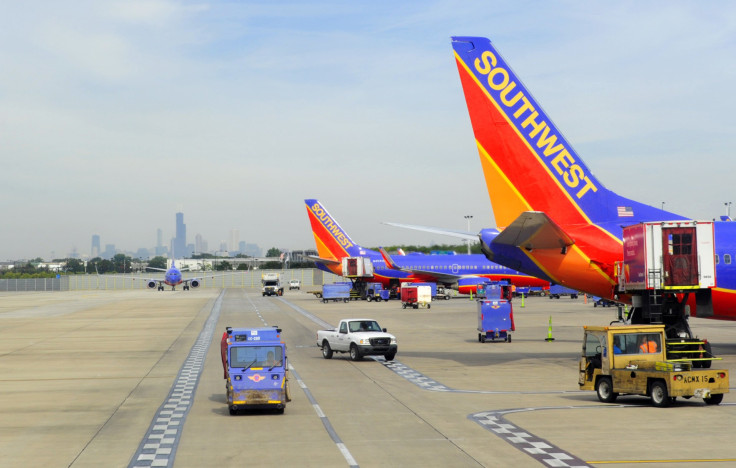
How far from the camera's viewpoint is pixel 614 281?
119 feet

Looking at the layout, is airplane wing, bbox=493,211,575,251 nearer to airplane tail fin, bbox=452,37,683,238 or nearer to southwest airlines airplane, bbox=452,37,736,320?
southwest airlines airplane, bbox=452,37,736,320

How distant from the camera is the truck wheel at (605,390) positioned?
26.0 metres

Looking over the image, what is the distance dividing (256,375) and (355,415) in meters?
3.14

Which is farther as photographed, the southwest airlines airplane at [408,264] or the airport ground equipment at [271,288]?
the airport ground equipment at [271,288]

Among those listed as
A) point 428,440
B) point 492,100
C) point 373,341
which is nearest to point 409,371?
point 373,341

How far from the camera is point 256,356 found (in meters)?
24.8

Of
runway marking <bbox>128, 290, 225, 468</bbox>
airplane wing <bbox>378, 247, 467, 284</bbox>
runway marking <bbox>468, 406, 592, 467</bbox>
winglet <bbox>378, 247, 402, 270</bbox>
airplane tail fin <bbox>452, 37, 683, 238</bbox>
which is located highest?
airplane tail fin <bbox>452, 37, 683, 238</bbox>

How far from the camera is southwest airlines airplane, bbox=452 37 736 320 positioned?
120 feet

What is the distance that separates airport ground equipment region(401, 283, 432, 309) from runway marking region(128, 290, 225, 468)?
55.6 meters

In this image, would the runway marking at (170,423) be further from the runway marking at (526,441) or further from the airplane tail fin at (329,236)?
the airplane tail fin at (329,236)

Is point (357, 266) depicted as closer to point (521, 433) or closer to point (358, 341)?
point (358, 341)

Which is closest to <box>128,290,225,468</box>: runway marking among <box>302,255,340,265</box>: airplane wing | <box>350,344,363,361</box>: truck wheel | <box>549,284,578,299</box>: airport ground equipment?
<box>350,344,363,361</box>: truck wheel

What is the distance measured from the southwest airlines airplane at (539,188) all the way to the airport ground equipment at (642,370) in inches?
375

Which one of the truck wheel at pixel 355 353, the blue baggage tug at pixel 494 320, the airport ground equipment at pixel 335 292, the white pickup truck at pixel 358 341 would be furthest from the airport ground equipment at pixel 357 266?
the truck wheel at pixel 355 353
